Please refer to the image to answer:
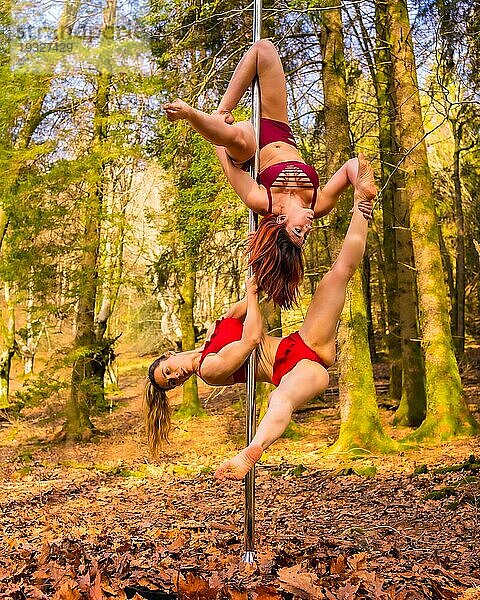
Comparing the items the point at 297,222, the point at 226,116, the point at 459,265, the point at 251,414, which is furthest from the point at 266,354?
the point at 459,265

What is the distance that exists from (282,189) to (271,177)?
86mm

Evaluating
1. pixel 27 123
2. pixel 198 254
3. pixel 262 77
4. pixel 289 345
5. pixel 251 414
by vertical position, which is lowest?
pixel 251 414

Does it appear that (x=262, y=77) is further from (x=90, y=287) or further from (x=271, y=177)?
A: (x=90, y=287)

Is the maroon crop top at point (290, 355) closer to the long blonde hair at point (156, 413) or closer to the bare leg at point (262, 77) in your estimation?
the long blonde hair at point (156, 413)

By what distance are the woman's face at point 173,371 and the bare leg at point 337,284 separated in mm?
652

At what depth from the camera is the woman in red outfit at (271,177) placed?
3.65 meters

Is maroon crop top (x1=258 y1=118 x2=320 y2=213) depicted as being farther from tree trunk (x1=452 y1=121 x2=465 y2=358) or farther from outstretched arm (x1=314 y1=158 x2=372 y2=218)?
tree trunk (x1=452 y1=121 x2=465 y2=358)

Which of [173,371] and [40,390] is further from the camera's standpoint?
[40,390]

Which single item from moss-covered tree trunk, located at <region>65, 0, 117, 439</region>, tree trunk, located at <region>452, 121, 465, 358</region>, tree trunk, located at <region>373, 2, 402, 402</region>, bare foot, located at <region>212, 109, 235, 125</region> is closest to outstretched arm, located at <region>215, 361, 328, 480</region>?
bare foot, located at <region>212, 109, 235, 125</region>

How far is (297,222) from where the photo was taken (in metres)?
3.67

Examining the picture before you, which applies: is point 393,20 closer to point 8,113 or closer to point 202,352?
point 8,113

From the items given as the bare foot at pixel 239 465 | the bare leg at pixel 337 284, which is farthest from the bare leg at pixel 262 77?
the bare foot at pixel 239 465

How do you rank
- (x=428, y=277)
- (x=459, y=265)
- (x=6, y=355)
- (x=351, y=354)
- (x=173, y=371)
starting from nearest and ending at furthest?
1. (x=173, y=371)
2. (x=428, y=277)
3. (x=351, y=354)
4. (x=6, y=355)
5. (x=459, y=265)

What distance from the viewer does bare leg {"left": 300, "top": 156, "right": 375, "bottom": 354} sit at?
3.78 metres
